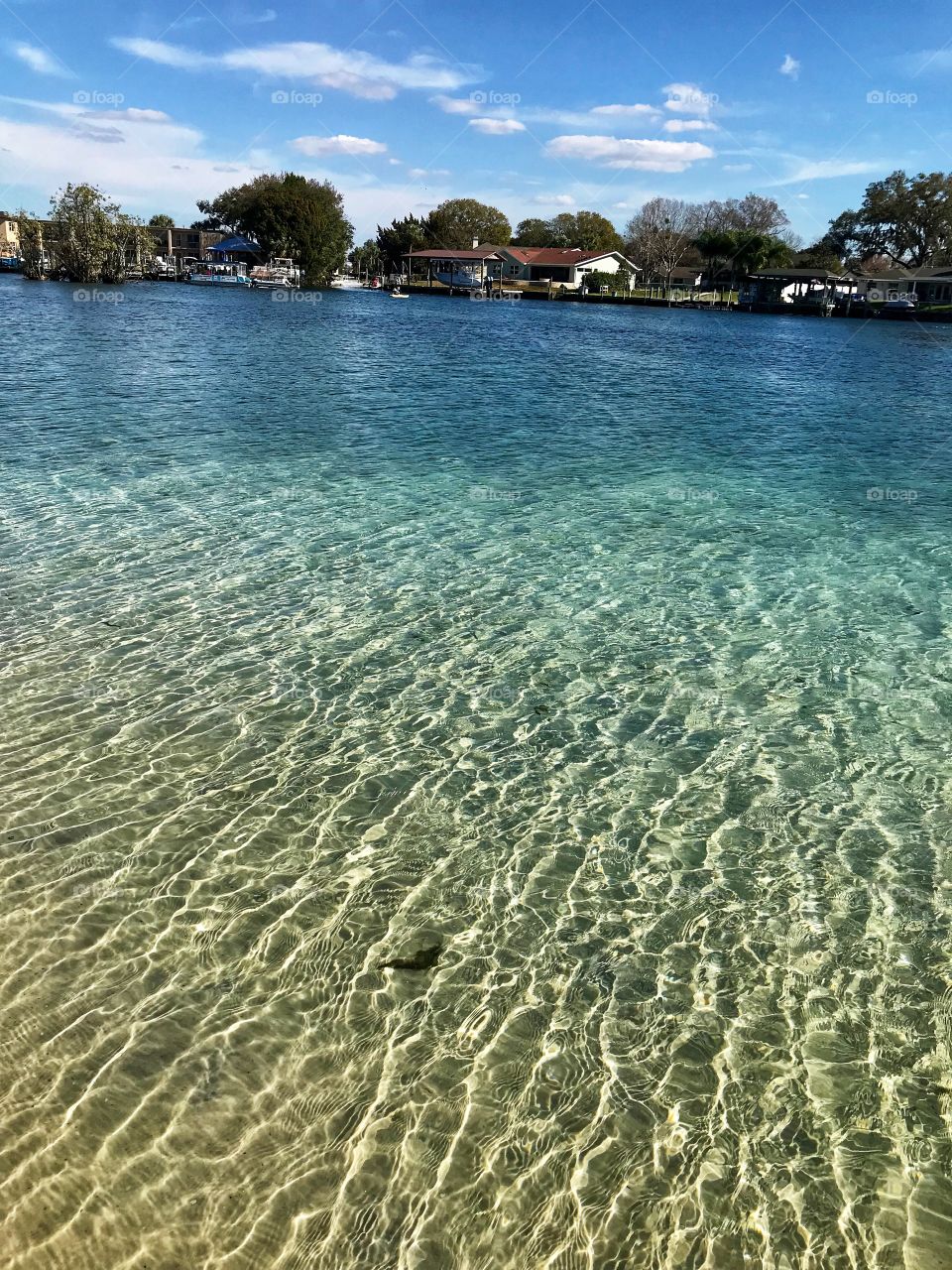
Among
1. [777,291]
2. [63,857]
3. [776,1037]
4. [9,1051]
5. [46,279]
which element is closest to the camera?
[9,1051]

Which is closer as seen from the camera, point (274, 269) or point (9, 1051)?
point (9, 1051)

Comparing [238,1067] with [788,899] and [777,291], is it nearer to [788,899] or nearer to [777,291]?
[788,899]

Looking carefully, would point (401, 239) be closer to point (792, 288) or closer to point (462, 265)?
point (462, 265)

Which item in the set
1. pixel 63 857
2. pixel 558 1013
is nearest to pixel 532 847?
pixel 558 1013

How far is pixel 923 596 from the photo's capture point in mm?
10969

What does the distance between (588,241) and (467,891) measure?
159 m

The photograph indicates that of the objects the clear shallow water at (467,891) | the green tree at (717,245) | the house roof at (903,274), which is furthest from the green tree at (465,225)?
the clear shallow water at (467,891)

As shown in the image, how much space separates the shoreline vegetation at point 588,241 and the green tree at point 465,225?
0.18 metres

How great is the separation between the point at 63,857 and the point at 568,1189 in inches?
143

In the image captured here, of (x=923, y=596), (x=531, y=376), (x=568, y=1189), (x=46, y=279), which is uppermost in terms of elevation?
(x=46, y=279)

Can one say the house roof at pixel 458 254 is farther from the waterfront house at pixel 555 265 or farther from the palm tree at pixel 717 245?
the palm tree at pixel 717 245

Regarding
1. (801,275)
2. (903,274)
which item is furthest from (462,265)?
(903,274)

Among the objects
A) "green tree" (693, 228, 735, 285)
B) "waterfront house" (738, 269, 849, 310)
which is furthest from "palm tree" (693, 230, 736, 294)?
"waterfront house" (738, 269, 849, 310)

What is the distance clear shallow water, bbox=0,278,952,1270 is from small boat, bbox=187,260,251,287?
10648 centimetres
